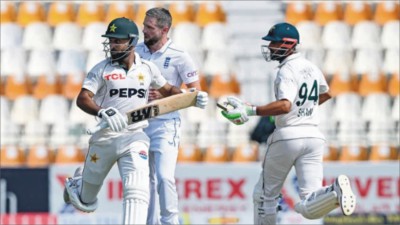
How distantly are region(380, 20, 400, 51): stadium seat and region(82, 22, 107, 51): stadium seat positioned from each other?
3.93m

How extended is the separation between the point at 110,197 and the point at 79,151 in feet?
3.95

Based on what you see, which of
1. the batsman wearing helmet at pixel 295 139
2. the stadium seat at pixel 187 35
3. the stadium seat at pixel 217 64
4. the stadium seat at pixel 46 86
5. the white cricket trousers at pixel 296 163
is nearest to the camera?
the batsman wearing helmet at pixel 295 139

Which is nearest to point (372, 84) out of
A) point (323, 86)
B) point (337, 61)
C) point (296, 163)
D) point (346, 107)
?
point (346, 107)

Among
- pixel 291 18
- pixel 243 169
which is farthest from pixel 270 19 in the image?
pixel 243 169

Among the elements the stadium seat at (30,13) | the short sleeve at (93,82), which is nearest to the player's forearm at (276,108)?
the short sleeve at (93,82)

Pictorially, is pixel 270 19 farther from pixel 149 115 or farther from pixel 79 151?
pixel 149 115

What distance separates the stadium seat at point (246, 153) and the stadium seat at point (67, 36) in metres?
3.31

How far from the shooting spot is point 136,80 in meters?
8.65

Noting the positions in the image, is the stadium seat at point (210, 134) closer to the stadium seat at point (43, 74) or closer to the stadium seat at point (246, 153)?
the stadium seat at point (246, 153)

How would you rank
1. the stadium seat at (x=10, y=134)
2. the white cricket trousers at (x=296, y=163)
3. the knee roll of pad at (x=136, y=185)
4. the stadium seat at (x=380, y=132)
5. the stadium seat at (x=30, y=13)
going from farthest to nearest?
1. the stadium seat at (x=30, y=13)
2. the stadium seat at (x=10, y=134)
3. the stadium seat at (x=380, y=132)
4. the white cricket trousers at (x=296, y=163)
5. the knee roll of pad at (x=136, y=185)

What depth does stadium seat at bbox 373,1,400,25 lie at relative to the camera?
1691cm

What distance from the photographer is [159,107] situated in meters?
8.67

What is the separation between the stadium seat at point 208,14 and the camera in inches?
661

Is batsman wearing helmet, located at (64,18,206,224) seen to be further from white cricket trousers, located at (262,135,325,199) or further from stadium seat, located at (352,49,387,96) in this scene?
stadium seat, located at (352,49,387,96)
